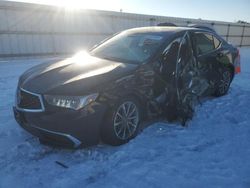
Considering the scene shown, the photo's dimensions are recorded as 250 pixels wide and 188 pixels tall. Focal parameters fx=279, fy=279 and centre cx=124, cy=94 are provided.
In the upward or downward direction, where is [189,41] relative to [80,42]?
upward

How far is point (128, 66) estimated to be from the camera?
152 inches

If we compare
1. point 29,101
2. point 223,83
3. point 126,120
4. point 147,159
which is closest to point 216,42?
point 223,83

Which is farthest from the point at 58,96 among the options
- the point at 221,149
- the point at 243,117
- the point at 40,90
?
the point at 243,117

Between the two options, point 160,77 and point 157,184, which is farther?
point 160,77

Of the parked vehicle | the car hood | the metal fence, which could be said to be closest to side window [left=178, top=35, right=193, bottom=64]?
the parked vehicle

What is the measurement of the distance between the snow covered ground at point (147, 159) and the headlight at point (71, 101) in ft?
2.27

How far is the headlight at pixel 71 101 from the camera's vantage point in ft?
10.4

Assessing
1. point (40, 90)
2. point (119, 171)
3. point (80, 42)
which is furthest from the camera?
point (80, 42)

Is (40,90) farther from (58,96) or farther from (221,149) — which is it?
(221,149)

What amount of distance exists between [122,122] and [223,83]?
3.36 m

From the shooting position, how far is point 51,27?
13.4 meters

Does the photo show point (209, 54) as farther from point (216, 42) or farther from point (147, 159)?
point (147, 159)

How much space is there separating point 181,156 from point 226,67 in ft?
10.8

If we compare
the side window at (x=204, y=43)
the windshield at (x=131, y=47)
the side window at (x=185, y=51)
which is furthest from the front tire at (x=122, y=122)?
the side window at (x=204, y=43)
